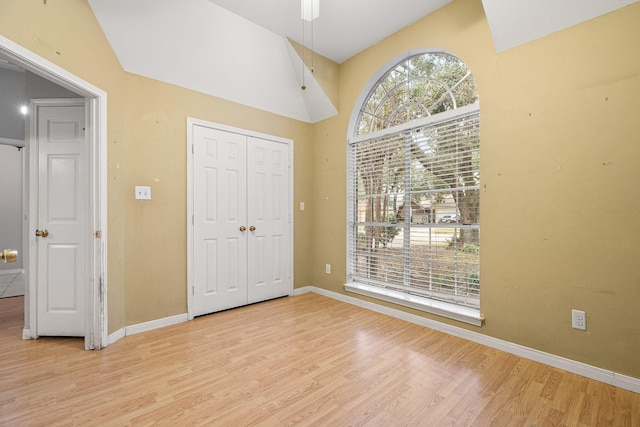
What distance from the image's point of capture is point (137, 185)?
279cm

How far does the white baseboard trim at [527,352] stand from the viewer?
1.91 metres

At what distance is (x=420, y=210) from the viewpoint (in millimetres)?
3102

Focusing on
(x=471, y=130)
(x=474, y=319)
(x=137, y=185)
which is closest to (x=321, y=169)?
(x=471, y=130)

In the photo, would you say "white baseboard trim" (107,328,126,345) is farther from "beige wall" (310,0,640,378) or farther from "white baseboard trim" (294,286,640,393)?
"beige wall" (310,0,640,378)

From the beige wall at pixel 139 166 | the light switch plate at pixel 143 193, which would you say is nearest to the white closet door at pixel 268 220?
the beige wall at pixel 139 166

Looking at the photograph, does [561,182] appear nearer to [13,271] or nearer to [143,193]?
[143,193]

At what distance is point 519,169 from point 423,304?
5.12ft

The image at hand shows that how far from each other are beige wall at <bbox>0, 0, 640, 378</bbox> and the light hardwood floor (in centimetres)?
39

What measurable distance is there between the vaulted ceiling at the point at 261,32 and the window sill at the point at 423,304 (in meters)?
2.38

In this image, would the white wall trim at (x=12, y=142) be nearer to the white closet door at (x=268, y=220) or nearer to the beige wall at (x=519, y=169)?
the beige wall at (x=519, y=169)

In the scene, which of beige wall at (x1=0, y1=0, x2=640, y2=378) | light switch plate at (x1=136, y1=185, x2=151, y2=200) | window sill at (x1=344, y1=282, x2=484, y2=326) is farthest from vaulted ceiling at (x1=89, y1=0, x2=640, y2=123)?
window sill at (x1=344, y1=282, x2=484, y2=326)

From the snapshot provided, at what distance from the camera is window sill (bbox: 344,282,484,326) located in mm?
2625

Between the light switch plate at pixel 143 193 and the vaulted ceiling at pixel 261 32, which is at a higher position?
the vaulted ceiling at pixel 261 32

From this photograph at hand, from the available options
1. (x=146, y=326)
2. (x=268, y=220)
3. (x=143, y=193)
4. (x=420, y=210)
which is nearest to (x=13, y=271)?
(x=146, y=326)
